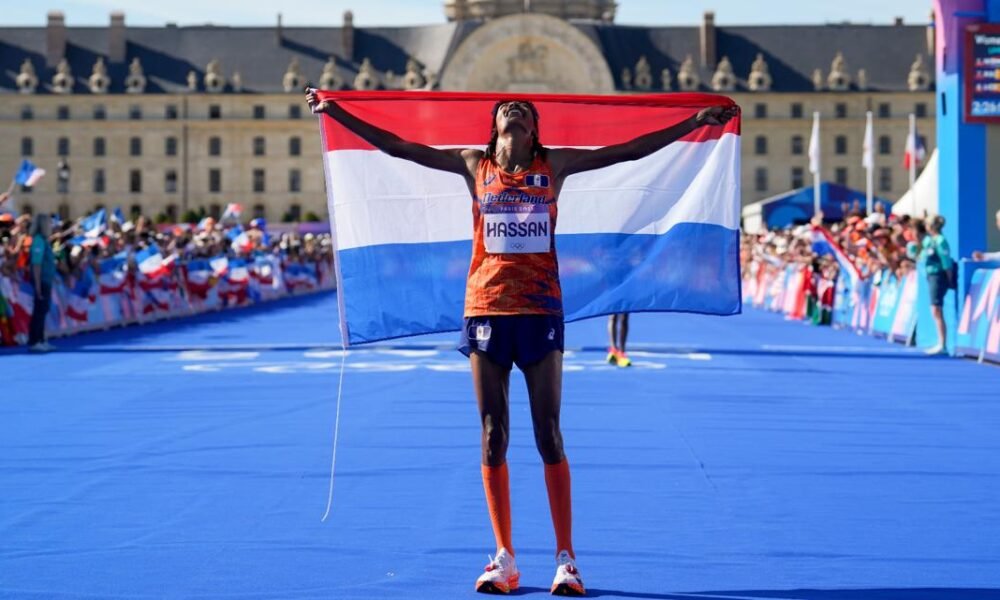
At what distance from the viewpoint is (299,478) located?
9.67m

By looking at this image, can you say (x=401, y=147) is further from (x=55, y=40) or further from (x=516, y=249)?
(x=55, y=40)

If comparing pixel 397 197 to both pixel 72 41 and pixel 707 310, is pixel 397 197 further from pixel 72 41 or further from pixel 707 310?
pixel 72 41

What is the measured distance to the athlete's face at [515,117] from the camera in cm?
664

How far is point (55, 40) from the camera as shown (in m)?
122

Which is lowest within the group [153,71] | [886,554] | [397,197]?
[886,554]

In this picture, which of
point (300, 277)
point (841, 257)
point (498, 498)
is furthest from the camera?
point (300, 277)

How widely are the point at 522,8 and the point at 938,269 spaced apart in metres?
113

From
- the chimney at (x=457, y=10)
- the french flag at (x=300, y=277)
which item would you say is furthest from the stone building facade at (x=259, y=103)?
the french flag at (x=300, y=277)

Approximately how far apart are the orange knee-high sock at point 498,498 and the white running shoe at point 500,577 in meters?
0.16

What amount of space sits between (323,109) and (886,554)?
10.9 ft

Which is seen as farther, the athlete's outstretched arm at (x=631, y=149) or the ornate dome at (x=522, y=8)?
the ornate dome at (x=522, y=8)

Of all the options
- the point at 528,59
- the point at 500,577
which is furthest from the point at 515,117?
the point at 528,59

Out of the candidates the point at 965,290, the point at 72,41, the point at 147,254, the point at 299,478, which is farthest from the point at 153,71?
the point at 299,478

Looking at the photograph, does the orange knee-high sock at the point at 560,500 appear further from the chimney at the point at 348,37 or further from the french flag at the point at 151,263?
the chimney at the point at 348,37
